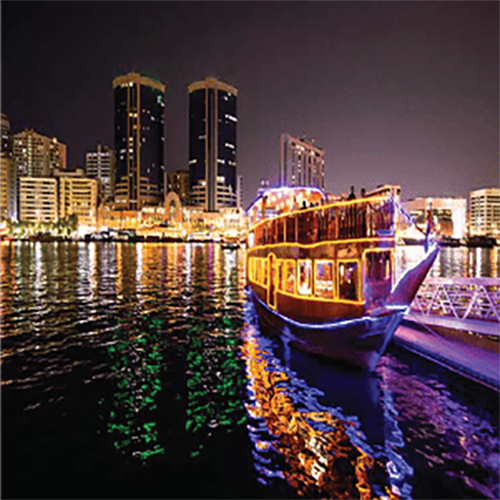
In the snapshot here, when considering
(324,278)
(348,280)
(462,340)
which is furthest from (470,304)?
(324,278)

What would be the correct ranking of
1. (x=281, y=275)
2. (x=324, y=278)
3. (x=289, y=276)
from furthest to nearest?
(x=281, y=275) → (x=289, y=276) → (x=324, y=278)

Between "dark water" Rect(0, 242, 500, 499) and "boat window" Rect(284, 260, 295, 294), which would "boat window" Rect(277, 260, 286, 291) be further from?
"dark water" Rect(0, 242, 500, 499)

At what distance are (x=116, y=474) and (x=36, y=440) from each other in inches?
102

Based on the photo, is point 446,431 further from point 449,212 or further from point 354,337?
point 449,212

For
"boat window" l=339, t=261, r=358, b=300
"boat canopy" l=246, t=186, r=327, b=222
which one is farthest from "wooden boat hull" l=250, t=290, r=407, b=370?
"boat canopy" l=246, t=186, r=327, b=222

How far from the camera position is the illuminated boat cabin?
12.9 meters

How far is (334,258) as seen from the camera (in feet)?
46.2

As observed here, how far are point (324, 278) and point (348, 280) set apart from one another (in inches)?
62.5

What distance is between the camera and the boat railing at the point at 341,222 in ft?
41.7

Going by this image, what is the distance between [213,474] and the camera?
8641mm

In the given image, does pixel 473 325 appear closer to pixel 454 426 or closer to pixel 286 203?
pixel 454 426

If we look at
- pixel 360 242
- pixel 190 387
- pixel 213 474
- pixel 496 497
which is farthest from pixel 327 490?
pixel 360 242

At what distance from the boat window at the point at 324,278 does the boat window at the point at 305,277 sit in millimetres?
311

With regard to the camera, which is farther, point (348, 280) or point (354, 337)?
point (348, 280)
